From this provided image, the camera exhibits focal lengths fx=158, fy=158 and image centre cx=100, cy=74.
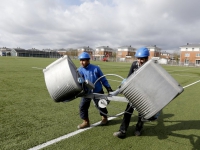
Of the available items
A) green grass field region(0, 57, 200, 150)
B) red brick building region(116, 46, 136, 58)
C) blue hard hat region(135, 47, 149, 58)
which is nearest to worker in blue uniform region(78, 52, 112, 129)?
green grass field region(0, 57, 200, 150)

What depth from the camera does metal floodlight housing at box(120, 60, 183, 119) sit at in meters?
2.12

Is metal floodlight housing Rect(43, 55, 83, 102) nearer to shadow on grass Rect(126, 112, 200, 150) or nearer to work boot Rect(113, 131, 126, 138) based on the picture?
work boot Rect(113, 131, 126, 138)

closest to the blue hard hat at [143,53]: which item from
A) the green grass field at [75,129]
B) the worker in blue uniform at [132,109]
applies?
the worker in blue uniform at [132,109]

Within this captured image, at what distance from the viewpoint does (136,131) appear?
11.9ft

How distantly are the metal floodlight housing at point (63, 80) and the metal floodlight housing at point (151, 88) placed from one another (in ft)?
2.43

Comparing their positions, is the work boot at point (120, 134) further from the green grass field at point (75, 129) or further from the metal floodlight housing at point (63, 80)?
the metal floodlight housing at point (63, 80)

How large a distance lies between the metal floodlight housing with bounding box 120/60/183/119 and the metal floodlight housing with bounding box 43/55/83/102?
741 millimetres

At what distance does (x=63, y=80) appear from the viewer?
2398 mm

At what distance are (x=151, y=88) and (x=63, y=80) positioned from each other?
1288 millimetres

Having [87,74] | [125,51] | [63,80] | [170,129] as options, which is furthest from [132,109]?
[125,51]

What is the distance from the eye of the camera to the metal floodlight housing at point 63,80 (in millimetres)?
2367

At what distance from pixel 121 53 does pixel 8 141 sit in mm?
102457

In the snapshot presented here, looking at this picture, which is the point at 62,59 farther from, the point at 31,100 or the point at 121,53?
the point at 121,53

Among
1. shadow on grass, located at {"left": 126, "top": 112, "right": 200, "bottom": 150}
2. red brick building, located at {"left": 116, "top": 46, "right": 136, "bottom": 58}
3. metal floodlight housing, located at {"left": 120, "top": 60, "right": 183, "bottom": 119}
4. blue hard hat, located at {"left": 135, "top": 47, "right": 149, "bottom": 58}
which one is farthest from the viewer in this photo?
red brick building, located at {"left": 116, "top": 46, "right": 136, "bottom": 58}
